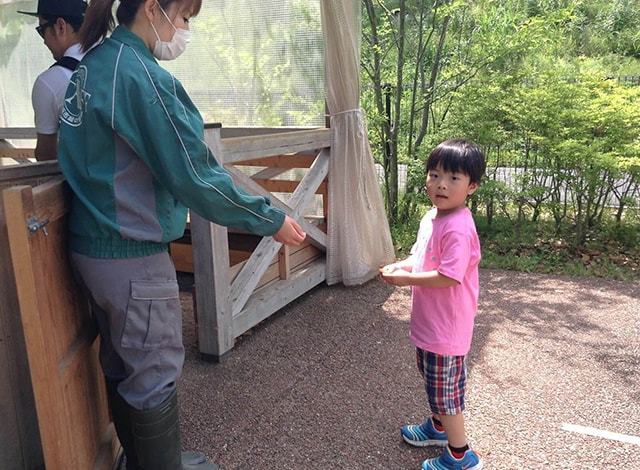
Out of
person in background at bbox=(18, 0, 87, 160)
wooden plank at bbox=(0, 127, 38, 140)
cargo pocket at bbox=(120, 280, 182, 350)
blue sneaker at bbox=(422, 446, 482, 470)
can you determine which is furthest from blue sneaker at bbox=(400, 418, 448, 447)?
wooden plank at bbox=(0, 127, 38, 140)

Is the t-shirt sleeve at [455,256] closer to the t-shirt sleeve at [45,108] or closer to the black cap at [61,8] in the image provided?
the t-shirt sleeve at [45,108]

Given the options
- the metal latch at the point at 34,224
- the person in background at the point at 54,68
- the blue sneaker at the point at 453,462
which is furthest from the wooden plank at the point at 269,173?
the metal latch at the point at 34,224

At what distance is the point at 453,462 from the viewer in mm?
2230

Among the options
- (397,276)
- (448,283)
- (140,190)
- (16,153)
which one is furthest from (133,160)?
(16,153)

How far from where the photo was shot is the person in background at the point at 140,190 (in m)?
1.61

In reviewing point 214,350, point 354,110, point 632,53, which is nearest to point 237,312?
point 214,350

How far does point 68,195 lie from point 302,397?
1665 millimetres

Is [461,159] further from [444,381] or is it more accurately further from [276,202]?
[276,202]

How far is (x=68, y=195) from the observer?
1.82 m

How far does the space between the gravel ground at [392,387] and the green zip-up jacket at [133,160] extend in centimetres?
123

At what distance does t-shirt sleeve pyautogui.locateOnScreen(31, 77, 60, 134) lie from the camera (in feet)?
7.26

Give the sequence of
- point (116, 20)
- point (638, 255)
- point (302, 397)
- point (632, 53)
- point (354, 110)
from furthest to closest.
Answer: point (632, 53)
point (638, 255)
point (354, 110)
point (302, 397)
point (116, 20)

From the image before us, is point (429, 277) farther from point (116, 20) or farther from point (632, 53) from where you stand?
point (632, 53)

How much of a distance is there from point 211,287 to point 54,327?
1.50m
